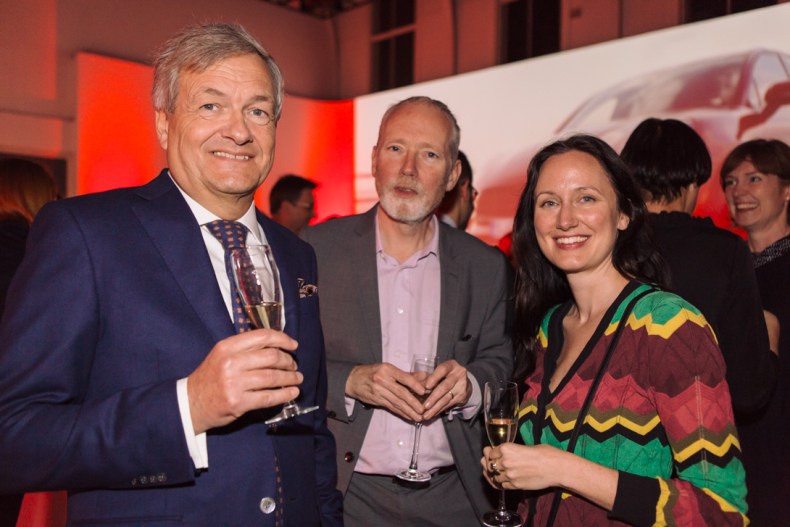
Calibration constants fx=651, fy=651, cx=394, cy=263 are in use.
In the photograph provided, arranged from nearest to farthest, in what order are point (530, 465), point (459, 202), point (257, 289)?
point (257, 289) < point (530, 465) < point (459, 202)

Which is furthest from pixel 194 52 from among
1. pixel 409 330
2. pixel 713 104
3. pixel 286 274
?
pixel 713 104

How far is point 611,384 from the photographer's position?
1873 millimetres

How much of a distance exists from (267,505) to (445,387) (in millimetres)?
824

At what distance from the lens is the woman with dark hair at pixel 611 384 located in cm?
169

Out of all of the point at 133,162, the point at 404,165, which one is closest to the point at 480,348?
the point at 404,165

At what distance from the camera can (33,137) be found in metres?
8.77

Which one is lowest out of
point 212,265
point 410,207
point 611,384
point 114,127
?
point 611,384

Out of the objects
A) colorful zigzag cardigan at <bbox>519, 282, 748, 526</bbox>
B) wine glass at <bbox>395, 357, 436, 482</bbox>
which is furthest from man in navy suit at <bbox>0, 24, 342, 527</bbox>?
colorful zigzag cardigan at <bbox>519, 282, 748, 526</bbox>

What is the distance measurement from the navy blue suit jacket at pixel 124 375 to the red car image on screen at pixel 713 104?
507 cm

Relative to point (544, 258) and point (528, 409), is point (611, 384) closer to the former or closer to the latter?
point (528, 409)

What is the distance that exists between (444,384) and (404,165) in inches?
40.4

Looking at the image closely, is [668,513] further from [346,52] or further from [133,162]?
[346,52]

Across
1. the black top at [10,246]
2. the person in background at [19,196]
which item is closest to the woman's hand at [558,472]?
the black top at [10,246]

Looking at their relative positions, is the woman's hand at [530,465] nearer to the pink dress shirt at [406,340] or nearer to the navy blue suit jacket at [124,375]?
the navy blue suit jacket at [124,375]
